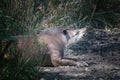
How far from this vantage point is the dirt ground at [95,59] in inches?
240

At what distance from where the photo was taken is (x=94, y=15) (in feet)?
34.0

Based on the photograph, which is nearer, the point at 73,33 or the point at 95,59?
the point at 73,33

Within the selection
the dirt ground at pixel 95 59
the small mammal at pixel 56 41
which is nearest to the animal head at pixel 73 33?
the small mammal at pixel 56 41

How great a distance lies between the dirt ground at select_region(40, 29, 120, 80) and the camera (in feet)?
20.0

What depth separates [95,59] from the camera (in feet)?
23.8

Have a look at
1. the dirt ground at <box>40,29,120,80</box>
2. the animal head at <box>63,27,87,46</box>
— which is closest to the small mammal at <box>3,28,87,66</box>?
the animal head at <box>63,27,87,46</box>

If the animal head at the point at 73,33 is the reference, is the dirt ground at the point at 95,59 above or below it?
below

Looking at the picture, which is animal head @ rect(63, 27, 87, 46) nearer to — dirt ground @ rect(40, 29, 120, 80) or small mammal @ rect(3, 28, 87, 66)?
small mammal @ rect(3, 28, 87, 66)

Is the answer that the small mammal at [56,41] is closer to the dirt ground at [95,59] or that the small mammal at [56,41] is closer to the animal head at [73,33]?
the animal head at [73,33]

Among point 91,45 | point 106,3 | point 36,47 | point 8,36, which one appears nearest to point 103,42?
point 91,45

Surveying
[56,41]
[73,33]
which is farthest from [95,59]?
[56,41]

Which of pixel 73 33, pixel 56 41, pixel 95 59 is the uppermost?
pixel 73 33

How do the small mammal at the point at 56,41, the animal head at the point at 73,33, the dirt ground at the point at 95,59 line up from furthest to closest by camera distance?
1. the animal head at the point at 73,33
2. the small mammal at the point at 56,41
3. the dirt ground at the point at 95,59

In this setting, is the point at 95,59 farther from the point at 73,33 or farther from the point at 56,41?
the point at 56,41
